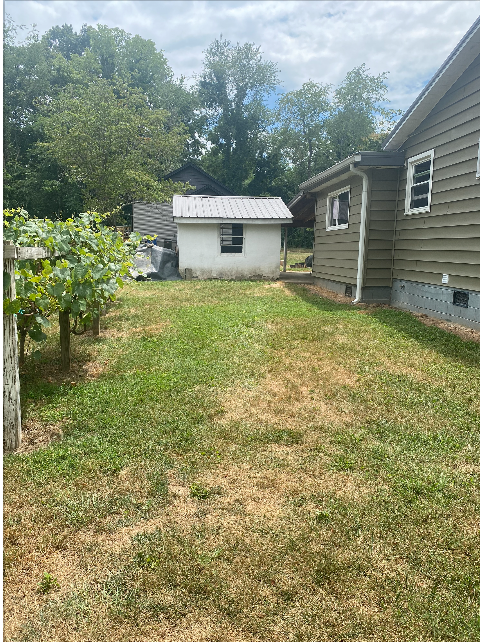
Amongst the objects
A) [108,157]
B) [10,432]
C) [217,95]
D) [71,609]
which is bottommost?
Answer: [71,609]

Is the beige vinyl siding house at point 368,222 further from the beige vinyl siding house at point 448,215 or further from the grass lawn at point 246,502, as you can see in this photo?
the grass lawn at point 246,502

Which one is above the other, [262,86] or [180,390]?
[262,86]

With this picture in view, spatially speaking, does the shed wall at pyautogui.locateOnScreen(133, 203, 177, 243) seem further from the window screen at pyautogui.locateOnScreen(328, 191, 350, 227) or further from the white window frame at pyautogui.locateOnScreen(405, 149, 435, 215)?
the white window frame at pyautogui.locateOnScreen(405, 149, 435, 215)

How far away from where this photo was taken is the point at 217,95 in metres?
46.7

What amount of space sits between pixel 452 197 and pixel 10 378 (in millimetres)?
7367

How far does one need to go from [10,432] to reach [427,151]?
27.9 feet

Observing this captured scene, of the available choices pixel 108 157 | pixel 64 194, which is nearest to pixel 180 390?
pixel 108 157

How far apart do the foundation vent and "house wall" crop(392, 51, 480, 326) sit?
0.25 ft

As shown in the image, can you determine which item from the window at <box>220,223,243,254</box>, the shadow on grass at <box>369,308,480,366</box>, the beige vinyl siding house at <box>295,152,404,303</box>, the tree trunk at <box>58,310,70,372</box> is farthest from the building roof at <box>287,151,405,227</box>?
the tree trunk at <box>58,310,70,372</box>

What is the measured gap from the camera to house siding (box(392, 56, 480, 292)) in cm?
704

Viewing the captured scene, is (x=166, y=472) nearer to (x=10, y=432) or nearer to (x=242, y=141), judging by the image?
(x=10, y=432)

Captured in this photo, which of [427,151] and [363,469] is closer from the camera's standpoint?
[363,469]

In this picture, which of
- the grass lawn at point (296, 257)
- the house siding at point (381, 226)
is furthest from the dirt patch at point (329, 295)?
the grass lawn at point (296, 257)

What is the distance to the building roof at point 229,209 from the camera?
16438mm
